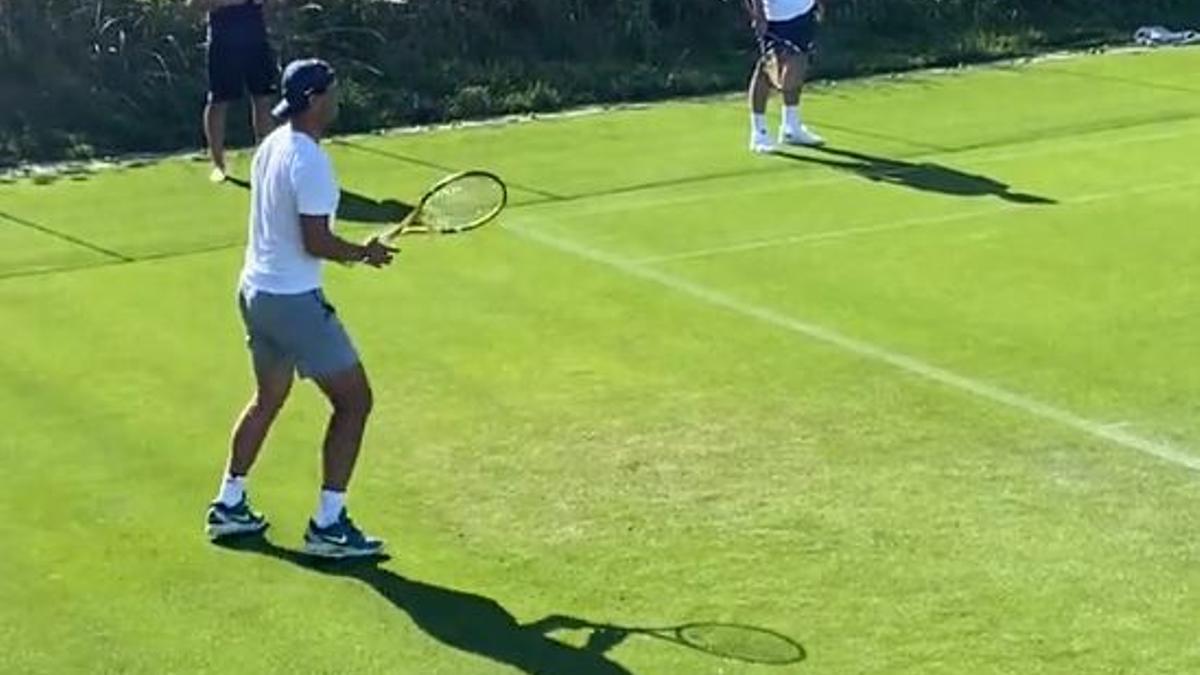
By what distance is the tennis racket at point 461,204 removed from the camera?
9.33 m

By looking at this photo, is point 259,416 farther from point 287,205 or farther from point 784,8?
point 784,8

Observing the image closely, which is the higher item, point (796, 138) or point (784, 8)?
point (784, 8)

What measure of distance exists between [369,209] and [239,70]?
1526 mm

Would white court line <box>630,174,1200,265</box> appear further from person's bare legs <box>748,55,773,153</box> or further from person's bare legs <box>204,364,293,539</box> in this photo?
person's bare legs <box>204,364,293,539</box>

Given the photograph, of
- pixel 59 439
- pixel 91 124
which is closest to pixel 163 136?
pixel 91 124

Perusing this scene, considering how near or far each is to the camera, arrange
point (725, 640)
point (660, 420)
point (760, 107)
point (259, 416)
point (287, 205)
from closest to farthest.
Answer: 1. point (725, 640)
2. point (287, 205)
3. point (259, 416)
4. point (660, 420)
5. point (760, 107)

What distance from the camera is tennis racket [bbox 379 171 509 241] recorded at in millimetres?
9328

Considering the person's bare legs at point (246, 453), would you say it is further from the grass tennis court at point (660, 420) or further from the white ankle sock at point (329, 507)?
the white ankle sock at point (329, 507)

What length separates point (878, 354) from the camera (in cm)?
1171

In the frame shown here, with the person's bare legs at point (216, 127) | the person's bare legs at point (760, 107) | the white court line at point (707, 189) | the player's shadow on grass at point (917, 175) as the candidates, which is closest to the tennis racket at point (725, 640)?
the white court line at point (707, 189)

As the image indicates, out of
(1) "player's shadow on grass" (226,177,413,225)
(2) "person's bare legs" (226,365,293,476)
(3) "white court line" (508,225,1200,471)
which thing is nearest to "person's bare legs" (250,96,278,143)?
(1) "player's shadow on grass" (226,177,413,225)

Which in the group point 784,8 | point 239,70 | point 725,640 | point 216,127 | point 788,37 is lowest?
point 725,640

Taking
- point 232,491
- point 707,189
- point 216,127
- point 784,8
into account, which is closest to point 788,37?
point 784,8

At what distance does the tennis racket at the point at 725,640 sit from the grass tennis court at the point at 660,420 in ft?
0.20
